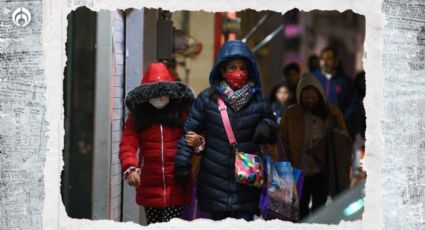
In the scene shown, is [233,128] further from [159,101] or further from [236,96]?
[159,101]

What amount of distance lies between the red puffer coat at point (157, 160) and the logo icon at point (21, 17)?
1.32 metres

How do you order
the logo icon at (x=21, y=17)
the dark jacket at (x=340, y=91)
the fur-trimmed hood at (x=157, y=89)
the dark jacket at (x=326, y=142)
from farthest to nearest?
the dark jacket at (x=340, y=91) → the dark jacket at (x=326, y=142) → the fur-trimmed hood at (x=157, y=89) → the logo icon at (x=21, y=17)

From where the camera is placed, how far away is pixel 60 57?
556 centimetres

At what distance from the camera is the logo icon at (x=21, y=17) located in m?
5.54

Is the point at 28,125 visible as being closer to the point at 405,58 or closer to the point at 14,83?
the point at 14,83

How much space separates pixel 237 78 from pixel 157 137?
0.86 m

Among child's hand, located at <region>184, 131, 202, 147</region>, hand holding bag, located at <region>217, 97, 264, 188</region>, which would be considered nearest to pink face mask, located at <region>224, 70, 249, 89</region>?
hand holding bag, located at <region>217, 97, 264, 188</region>

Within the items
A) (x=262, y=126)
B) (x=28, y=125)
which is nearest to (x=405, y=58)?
(x=262, y=126)

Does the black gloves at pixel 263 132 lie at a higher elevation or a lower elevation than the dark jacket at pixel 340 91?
lower

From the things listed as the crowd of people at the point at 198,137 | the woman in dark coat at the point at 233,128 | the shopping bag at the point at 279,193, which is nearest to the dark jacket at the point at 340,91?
the shopping bag at the point at 279,193

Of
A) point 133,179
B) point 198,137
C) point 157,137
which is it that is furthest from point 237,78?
point 133,179

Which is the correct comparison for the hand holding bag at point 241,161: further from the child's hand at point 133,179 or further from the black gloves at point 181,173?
the child's hand at point 133,179

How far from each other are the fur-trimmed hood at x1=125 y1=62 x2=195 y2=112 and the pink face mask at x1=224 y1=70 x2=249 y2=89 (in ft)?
1.37

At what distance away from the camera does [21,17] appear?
5.54 m
